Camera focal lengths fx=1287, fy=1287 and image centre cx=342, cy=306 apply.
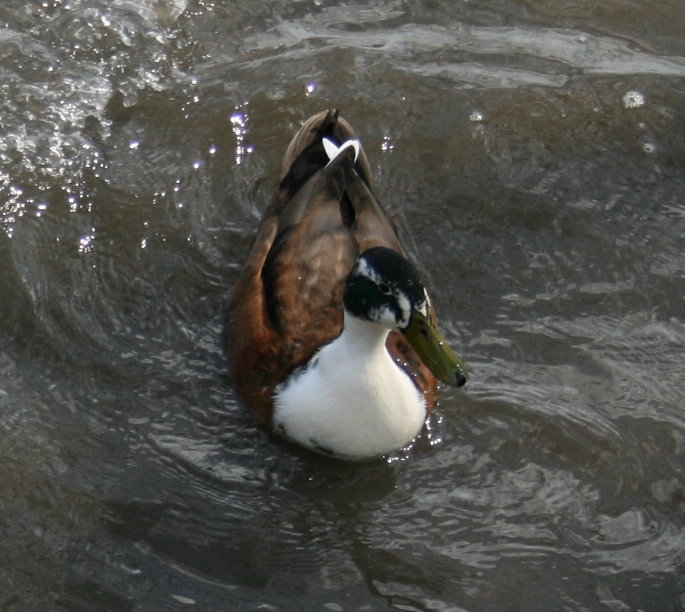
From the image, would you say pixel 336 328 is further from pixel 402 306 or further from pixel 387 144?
pixel 387 144

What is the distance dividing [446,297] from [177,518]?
71.4 inches

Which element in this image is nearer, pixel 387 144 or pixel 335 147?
pixel 335 147

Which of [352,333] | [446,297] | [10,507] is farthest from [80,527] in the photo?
[446,297]

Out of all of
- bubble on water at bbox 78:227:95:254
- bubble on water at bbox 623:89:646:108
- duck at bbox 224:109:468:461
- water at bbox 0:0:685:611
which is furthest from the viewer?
bubble on water at bbox 623:89:646:108

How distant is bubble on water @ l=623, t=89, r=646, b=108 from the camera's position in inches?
290

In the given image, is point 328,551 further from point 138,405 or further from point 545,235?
point 545,235

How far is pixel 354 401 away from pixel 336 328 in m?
0.43

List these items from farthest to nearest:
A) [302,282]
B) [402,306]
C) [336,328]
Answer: [302,282] < [336,328] < [402,306]

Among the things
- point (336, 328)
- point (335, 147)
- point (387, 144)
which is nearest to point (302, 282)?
point (336, 328)

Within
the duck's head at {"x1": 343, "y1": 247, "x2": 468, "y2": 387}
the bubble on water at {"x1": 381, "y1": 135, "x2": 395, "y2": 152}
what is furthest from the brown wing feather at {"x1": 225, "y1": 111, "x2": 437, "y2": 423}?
the bubble on water at {"x1": 381, "y1": 135, "x2": 395, "y2": 152}

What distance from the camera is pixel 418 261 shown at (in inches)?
254

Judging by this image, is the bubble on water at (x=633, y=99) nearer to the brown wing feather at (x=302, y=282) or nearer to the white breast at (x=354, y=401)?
the brown wing feather at (x=302, y=282)

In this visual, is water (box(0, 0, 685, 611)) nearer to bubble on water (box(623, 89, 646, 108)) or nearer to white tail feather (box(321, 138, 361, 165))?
bubble on water (box(623, 89, 646, 108))

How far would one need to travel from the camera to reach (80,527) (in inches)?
201
